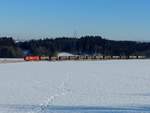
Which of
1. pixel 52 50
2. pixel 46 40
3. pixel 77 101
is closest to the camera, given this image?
pixel 77 101

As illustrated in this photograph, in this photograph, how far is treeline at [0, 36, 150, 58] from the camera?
144125 mm

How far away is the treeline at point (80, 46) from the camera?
14412cm

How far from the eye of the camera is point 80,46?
6467 inches

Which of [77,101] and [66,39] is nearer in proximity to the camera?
[77,101]

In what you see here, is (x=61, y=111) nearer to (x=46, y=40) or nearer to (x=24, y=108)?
(x=24, y=108)

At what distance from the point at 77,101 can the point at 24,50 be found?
136580mm

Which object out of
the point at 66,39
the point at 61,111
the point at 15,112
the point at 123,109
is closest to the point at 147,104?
the point at 123,109

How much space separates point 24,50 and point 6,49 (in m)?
20.1

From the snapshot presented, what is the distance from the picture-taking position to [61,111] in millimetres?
12219

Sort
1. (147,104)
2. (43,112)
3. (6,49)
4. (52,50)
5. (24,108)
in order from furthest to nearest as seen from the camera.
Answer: (52,50)
(6,49)
(147,104)
(24,108)
(43,112)

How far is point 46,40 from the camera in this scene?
525 ft

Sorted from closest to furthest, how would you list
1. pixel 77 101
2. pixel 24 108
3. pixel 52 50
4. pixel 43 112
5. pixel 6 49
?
pixel 43 112 → pixel 24 108 → pixel 77 101 → pixel 6 49 → pixel 52 50

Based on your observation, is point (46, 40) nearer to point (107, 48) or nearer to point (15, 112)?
point (107, 48)

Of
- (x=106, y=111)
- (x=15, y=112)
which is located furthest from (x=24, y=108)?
(x=106, y=111)
